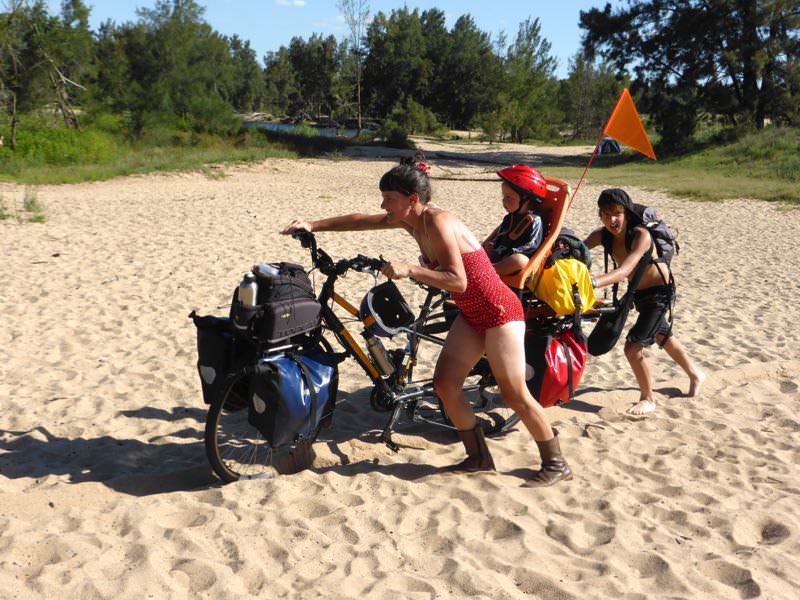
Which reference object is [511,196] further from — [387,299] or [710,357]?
[710,357]

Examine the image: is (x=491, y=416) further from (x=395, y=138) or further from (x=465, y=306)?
(x=395, y=138)

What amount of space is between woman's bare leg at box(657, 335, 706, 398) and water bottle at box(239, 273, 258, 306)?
10.3ft

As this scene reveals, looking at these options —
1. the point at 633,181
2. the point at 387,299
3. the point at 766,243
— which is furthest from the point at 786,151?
the point at 387,299

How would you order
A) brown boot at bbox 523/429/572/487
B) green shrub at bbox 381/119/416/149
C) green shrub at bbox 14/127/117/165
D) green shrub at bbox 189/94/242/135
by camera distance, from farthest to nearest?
green shrub at bbox 381/119/416/149
green shrub at bbox 189/94/242/135
green shrub at bbox 14/127/117/165
brown boot at bbox 523/429/572/487

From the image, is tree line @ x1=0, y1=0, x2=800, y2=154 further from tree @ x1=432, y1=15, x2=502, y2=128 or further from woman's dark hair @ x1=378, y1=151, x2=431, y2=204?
woman's dark hair @ x1=378, y1=151, x2=431, y2=204

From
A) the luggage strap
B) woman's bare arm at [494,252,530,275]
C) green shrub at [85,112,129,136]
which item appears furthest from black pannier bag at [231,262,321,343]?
green shrub at [85,112,129,136]

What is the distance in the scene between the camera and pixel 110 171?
65.7 ft

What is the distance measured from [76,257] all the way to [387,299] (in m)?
6.67

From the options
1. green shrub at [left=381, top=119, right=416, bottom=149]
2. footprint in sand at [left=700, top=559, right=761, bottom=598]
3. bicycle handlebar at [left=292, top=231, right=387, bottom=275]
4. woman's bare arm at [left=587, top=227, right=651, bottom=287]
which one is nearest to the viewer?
footprint in sand at [left=700, top=559, right=761, bottom=598]

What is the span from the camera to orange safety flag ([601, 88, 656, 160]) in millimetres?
5148

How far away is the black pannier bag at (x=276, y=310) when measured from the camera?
369 cm

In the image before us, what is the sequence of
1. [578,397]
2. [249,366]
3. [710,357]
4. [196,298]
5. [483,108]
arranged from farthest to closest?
1. [483,108]
2. [196,298]
3. [710,357]
4. [578,397]
5. [249,366]

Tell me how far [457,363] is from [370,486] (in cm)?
82

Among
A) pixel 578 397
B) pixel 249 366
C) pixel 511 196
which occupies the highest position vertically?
pixel 511 196
